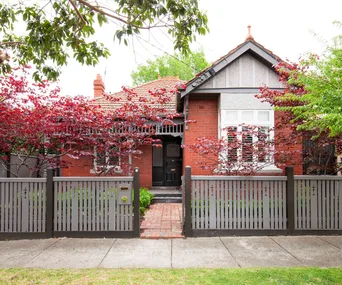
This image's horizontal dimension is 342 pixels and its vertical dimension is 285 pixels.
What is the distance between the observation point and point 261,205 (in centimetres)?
602

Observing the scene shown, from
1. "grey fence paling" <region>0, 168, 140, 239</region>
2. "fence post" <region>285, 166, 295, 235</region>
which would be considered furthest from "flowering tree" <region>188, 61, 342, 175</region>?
"grey fence paling" <region>0, 168, 140, 239</region>

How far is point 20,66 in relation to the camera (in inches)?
297

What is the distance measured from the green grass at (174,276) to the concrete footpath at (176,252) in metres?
0.24

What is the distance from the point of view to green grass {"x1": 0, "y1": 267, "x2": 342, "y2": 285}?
12.2 feet

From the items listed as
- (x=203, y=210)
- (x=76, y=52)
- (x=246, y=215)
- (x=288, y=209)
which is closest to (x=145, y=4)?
(x=76, y=52)

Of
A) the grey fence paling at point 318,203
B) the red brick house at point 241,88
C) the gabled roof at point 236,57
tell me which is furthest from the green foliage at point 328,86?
the red brick house at point 241,88

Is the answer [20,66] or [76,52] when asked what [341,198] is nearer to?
[76,52]

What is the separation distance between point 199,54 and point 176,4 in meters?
35.5

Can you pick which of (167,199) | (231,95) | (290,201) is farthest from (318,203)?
(167,199)

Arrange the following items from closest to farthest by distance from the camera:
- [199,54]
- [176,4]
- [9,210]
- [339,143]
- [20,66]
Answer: [176,4], [9,210], [339,143], [20,66], [199,54]

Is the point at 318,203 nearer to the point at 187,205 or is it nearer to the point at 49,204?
the point at 187,205

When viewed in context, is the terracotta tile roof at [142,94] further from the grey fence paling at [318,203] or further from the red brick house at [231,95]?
the grey fence paling at [318,203]

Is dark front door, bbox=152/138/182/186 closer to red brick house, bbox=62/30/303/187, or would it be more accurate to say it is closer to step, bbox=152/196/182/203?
step, bbox=152/196/182/203

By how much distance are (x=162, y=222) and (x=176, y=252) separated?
2.20 meters
